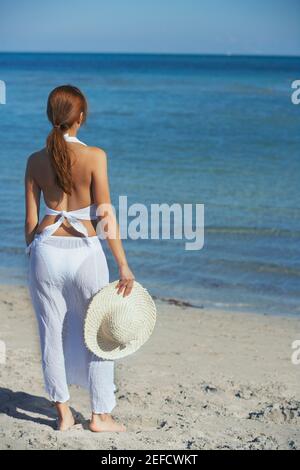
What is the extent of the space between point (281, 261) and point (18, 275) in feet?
9.21

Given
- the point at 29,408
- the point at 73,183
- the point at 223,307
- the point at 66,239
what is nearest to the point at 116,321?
the point at 66,239

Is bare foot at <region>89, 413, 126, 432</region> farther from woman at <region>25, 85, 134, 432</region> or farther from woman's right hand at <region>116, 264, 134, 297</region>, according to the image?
woman's right hand at <region>116, 264, 134, 297</region>

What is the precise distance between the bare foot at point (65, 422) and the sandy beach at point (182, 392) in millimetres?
52

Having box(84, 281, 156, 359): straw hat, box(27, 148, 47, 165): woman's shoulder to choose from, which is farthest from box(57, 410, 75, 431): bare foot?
box(27, 148, 47, 165): woman's shoulder

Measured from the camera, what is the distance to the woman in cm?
375

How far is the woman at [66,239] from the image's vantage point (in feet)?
12.3

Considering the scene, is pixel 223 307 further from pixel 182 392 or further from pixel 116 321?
pixel 116 321

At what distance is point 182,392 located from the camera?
4785 millimetres

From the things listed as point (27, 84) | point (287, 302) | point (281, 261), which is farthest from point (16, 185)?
point (27, 84)

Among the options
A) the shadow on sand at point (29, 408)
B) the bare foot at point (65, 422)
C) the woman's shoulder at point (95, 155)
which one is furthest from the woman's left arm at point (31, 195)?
the shadow on sand at point (29, 408)

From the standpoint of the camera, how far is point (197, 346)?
5895 mm

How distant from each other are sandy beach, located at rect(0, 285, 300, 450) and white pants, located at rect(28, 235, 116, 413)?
26 cm

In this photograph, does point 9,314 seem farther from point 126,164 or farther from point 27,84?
point 27,84
